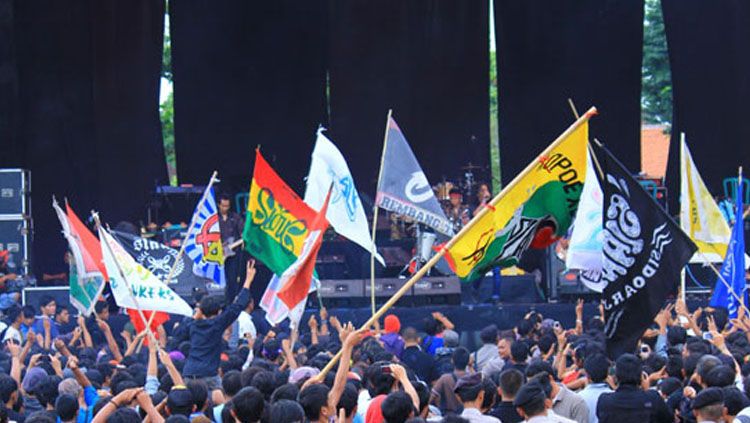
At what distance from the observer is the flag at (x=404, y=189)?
13.0 m

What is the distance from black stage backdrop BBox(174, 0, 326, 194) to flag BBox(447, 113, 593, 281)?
38.8ft

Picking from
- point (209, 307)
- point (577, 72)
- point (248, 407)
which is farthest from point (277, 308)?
point (577, 72)

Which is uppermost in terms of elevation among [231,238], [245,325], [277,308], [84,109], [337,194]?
[84,109]

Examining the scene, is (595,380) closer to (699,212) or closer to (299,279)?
(299,279)

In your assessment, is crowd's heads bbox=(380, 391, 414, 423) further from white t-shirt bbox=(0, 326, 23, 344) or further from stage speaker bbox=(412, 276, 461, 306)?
stage speaker bbox=(412, 276, 461, 306)

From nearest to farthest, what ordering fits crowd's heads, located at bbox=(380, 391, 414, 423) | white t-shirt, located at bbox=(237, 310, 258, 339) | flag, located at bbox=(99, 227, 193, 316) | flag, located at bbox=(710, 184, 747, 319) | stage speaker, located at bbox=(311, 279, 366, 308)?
1. crowd's heads, located at bbox=(380, 391, 414, 423)
2. flag, located at bbox=(99, 227, 193, 316)
3. flag, located at bbox=(710, 184, 747, 319)
4. white t-shirt, located at bbox=(237, 310, 258, 339)
5. stage speaker, located at bbox=(311, 279, 366, 308)

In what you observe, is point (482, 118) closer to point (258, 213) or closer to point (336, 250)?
point (336, 250)

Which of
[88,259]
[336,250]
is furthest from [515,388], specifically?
[336,250]

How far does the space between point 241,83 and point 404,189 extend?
29.0 feet

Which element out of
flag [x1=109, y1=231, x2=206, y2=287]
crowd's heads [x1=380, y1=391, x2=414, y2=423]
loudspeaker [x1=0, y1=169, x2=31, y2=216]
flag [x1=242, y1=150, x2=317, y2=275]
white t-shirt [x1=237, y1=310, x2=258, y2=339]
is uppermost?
loudspeaker [x1=0, y1=169, x2=31, y2=216]

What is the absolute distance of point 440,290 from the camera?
17.9 m

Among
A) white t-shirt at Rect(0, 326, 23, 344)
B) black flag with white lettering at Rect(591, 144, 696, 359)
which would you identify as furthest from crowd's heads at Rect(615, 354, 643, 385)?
white t-shirt at Rect(0, 326, 23, 344)

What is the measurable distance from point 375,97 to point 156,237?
4.21 meters

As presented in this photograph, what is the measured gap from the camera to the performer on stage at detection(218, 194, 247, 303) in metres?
18.5
